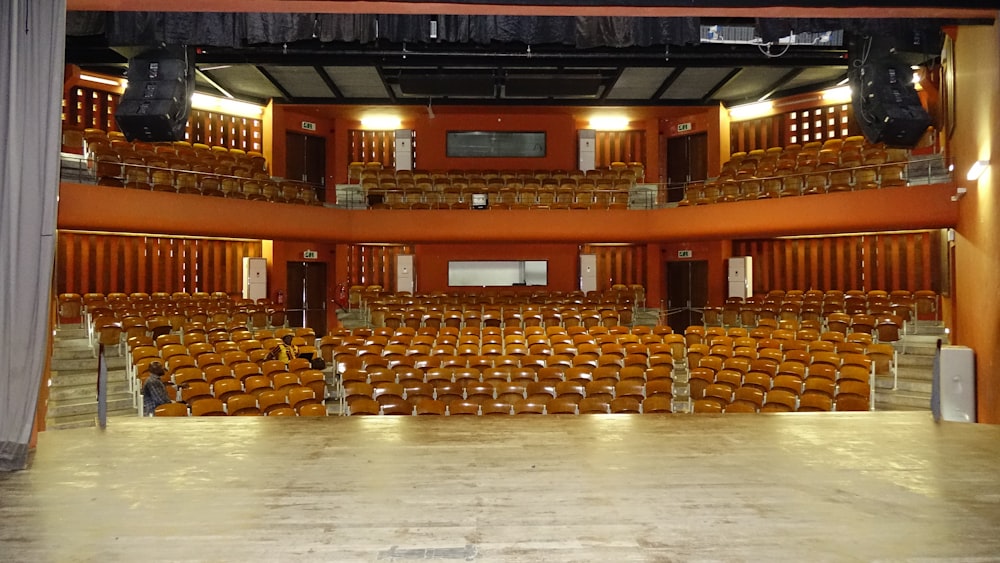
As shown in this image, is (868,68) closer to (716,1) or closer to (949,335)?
(949,335)

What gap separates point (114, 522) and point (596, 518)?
8.47 feet

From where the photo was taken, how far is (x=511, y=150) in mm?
18703

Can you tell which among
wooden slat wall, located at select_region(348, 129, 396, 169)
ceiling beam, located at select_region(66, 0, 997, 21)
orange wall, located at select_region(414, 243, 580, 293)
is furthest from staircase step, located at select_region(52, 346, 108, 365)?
wooden slat wall, located at select_region(348, 129, 396, 169)

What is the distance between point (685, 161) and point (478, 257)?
6.72m

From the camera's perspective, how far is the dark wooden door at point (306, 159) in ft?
59.0

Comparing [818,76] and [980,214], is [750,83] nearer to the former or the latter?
[818,76]

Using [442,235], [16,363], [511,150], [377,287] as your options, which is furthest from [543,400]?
[511,150]

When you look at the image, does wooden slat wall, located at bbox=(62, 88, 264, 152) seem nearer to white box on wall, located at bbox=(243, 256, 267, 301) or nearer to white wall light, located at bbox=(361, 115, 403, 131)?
white wall light, located at bbox=(361, 115, 403, 131)

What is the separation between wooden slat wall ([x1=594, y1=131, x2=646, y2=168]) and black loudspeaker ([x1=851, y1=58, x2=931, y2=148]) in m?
9.44

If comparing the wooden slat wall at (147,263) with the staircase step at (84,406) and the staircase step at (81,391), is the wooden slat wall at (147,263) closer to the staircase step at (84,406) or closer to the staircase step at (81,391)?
the staircase step at (81,391)

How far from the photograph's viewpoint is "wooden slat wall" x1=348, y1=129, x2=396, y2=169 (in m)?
19.1

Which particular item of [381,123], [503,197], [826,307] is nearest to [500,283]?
[503,197]

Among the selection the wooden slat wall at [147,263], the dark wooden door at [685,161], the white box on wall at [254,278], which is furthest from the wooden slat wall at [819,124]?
the wooden slat wall at [147,263]

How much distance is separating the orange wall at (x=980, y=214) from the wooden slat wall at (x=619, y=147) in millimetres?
10301
